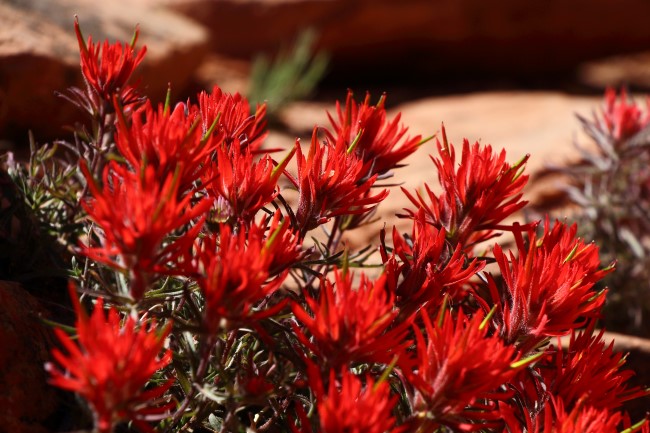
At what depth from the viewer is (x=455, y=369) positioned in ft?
2.64

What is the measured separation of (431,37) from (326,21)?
579 millimetres

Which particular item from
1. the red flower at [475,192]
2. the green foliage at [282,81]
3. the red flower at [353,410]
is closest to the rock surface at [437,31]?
the green foliage at [282,81]

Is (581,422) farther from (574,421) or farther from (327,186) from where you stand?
(327,186)

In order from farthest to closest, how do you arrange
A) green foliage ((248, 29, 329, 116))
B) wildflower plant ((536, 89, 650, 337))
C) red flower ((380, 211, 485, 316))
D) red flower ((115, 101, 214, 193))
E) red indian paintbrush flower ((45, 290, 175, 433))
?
green foliage ((248, 29, 329, 116)) < wildflower plant ((536, 89, 650, 337)) < red flower ((380, 211, 485, 316)) < red flower ((115, 101, 214, 193)) < red indian paintbrush flower ((45, 290, 175, 433))

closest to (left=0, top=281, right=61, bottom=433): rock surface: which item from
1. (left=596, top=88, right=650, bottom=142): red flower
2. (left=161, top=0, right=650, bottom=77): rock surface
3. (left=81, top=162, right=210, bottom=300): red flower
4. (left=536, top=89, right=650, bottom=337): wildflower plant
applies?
(left=81, top=162, right=210, bottom=300): red flower

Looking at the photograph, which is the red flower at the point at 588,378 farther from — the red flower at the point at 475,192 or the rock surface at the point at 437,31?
the rock surface at the point at 437,31

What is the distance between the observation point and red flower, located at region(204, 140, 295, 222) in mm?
917

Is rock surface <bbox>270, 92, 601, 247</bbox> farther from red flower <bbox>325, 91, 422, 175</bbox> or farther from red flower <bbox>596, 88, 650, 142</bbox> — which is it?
red flower <bbox>325, 91, 422, 175</bbox>

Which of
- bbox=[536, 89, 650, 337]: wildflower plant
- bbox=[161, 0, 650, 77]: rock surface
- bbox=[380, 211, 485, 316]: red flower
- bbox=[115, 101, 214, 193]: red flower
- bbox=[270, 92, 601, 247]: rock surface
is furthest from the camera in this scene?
bbox=[161, 0, 650, 77]: rock surface

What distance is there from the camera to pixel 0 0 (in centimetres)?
220

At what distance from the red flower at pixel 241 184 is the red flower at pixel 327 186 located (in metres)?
0.05

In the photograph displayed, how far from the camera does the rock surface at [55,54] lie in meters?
1.98

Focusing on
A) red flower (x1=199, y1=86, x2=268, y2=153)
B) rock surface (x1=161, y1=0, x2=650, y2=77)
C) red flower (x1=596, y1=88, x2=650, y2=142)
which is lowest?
red flower (x1=199, y1=86, x2=268, y2=153)

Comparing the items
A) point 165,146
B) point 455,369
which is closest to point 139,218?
point 165,146
